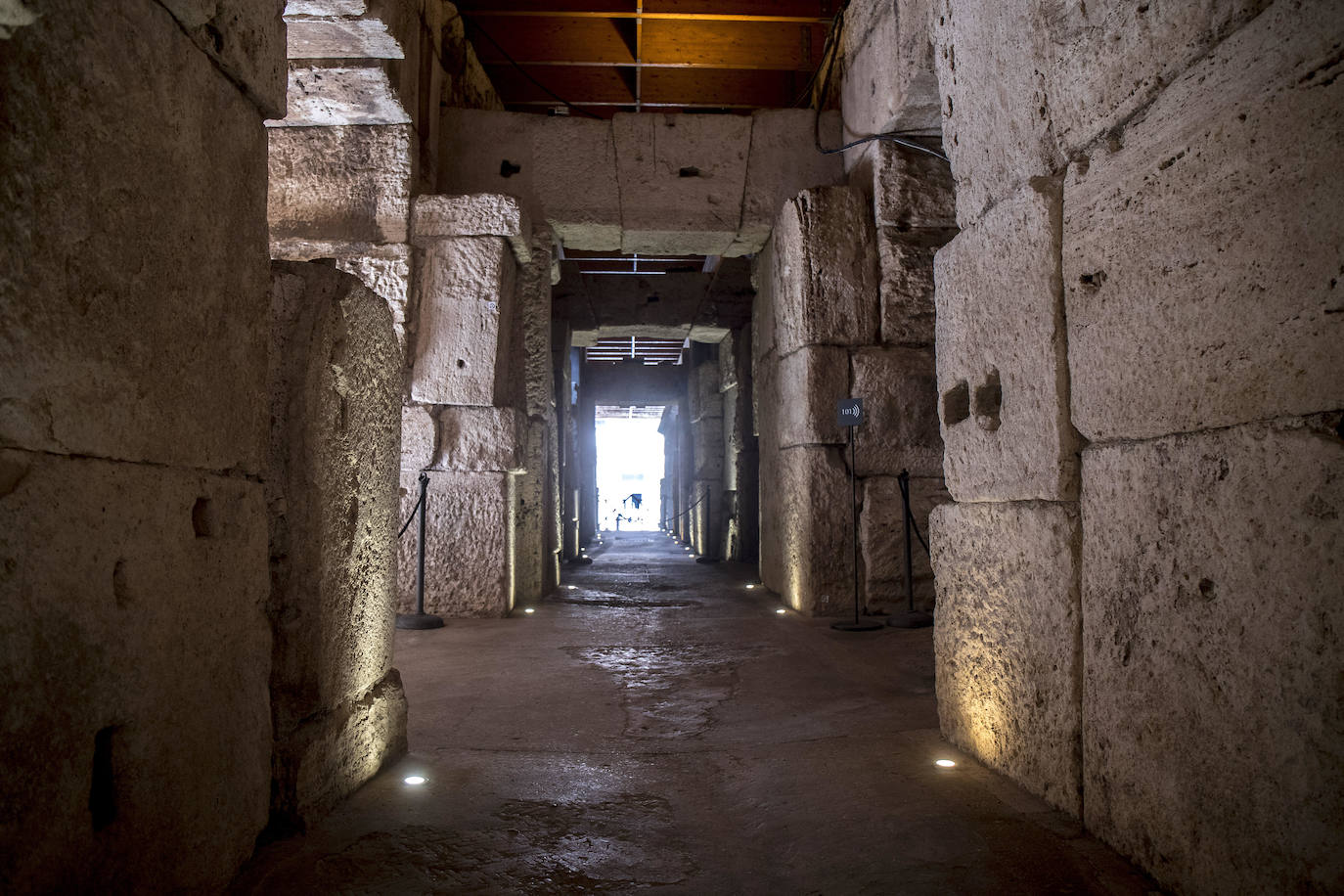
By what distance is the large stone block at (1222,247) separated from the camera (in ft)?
4.78

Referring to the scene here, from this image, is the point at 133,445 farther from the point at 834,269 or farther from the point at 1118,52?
the point at 834,269

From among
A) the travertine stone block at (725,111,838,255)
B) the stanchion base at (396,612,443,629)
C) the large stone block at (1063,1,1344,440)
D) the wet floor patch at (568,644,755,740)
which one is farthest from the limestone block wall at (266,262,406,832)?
the travertine stone block at (725,111,838,255)

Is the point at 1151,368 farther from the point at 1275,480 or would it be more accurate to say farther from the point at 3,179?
the point at 3,179

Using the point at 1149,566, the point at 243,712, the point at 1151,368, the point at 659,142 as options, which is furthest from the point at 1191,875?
the point at 659,142

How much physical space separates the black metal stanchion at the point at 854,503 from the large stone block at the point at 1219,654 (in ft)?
10.2

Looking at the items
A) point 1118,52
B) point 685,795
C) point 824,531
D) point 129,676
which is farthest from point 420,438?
point 1118,52

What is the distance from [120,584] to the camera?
146 cm

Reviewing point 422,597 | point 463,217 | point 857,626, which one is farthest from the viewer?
point 463,217

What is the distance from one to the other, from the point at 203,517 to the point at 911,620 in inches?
175

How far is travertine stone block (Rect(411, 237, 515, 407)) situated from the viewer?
5801mm

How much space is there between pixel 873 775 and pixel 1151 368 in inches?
58.4

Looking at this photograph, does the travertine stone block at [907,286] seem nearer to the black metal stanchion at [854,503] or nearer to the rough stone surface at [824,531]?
the black metal stanchion at [854,503]

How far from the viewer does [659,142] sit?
21.1 feet

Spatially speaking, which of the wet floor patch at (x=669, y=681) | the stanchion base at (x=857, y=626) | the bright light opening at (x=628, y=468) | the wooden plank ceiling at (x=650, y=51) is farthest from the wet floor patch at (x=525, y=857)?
the bright light opening at (x=628, y=468)
